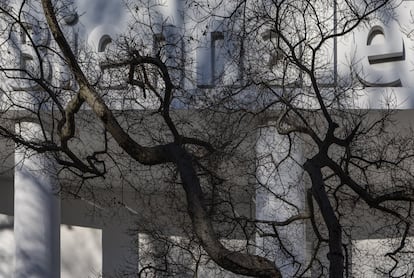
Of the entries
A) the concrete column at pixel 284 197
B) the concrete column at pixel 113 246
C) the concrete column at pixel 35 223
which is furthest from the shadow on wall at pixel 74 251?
the concrete column at pixel 284 197

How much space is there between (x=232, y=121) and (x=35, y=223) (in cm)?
553

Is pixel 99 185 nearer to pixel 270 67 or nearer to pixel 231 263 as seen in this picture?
pixel 270 67

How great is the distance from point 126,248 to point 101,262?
36.9 inches

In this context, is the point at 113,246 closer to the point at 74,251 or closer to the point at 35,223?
the point at 74,251

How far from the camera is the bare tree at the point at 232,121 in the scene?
6641 millimetres

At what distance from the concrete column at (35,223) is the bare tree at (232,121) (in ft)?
2.61

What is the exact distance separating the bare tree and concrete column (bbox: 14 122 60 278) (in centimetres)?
79

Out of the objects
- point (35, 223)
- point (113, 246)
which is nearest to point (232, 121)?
point (35, 223)

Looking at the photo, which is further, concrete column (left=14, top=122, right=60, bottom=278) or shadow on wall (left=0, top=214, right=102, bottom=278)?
shadow on wall (left=0, top=214, right=102, bottom=278)

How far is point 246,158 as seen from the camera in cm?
913

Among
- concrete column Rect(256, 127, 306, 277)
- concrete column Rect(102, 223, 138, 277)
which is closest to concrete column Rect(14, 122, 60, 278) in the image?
concrete column Rect(256, 127, 306, 277)

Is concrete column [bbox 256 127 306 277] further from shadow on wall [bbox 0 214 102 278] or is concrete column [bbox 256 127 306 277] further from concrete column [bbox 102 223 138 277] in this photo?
shadow on wall [bbox 0 214 102 278]

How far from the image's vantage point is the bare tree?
6.64 m

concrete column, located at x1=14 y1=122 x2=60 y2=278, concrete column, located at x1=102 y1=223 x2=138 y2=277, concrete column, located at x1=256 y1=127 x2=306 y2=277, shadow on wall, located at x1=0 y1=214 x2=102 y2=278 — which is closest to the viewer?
concrete column, located at x1=256 y1=127 x2=306 y2=277
